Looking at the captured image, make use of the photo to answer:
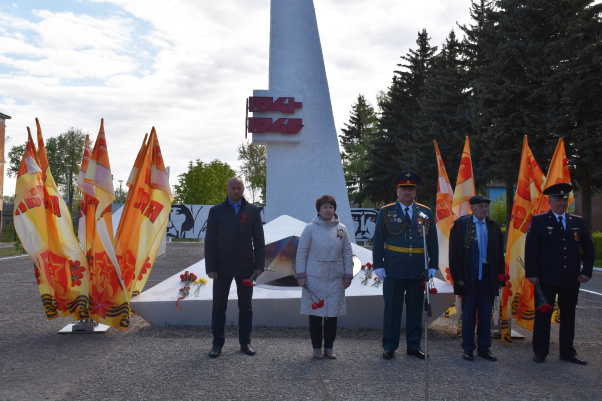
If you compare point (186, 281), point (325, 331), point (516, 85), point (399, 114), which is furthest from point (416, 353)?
point (399, 114)

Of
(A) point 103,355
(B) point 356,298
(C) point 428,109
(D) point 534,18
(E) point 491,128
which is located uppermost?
(D) point 534,18

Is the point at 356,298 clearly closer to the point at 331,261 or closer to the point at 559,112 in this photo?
the point at 331,261

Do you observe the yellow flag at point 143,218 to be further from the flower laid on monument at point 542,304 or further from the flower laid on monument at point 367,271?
the flower laid on monument at point 542,304

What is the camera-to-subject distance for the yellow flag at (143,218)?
7.21m

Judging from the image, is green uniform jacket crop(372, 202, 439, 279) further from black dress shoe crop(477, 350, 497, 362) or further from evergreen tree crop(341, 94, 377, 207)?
evergreen tree crop(341, 94, 377, 207)

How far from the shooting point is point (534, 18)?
72.0ft

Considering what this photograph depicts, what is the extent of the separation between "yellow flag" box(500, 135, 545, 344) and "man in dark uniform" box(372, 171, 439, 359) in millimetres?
1448

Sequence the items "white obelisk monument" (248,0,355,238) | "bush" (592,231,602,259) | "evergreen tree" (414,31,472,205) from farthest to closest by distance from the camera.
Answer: "evergreen tree" (414,31,472,205) → "bush" (592,231,602,259) → "white obelisk monument" (248,0,355,238)

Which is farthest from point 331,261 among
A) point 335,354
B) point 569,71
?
point 569,71

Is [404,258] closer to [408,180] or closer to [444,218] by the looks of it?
[408,180]

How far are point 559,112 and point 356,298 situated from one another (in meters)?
15.6

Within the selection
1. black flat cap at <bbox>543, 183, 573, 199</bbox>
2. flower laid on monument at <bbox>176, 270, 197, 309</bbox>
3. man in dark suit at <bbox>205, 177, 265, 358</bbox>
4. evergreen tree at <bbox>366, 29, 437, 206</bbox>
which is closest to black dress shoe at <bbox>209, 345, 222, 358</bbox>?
man in dark suit at <bbox>205, 177, 265, 358</bbox>

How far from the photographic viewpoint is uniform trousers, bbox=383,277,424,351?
5.80 meters

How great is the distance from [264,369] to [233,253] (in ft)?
3.91
